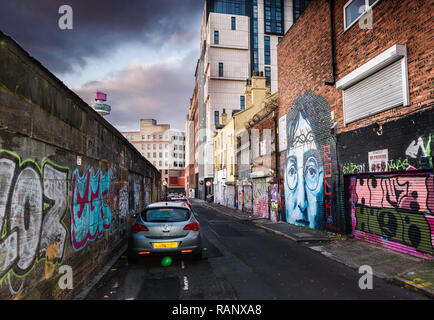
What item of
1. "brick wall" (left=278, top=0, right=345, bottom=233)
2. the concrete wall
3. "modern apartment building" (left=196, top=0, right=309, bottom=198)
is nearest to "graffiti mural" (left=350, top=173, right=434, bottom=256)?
"brick wall" (left=278, top=0, right=345, bottom=233)

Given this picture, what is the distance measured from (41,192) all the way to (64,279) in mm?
1635

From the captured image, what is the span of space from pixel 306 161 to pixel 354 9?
6732mm

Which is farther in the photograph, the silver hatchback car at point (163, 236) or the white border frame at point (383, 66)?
the white border frame at point (383, 66)

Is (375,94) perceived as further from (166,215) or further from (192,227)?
(166,215)

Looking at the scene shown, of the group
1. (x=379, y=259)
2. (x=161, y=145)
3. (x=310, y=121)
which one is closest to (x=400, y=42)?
(x=310, y=121)

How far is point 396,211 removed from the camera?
8.50m

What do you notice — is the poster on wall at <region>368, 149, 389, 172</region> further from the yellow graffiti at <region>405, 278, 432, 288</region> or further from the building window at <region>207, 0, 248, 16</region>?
the building window at <region>207, 0, 248, 16</region>

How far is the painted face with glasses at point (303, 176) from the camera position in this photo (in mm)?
13156

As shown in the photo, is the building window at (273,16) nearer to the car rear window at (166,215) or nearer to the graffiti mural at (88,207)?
the car rear window at (166,215)

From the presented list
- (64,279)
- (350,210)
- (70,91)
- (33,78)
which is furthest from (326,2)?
(64,279)

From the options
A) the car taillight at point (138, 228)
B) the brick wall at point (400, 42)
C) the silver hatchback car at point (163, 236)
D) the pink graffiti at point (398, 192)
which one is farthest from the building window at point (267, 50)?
the car taillight at point (138, 228)

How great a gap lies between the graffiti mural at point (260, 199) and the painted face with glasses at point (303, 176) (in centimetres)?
358
